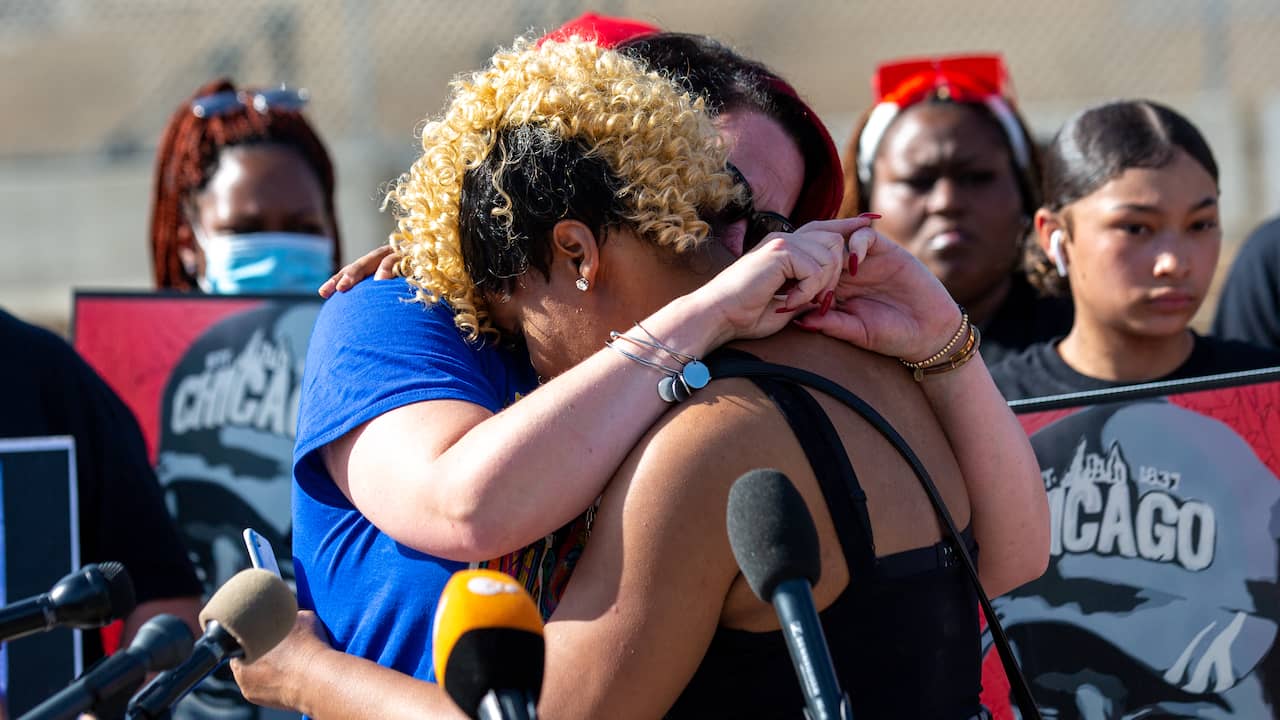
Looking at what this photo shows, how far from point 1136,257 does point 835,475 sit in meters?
2.06

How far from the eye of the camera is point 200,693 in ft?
13.5

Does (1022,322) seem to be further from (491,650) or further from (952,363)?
→ (491,650)

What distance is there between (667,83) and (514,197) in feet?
1.02

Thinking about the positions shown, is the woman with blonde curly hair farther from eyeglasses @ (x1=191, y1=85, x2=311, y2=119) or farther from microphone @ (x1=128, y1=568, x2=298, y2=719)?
eyeglasses @ (x1=191, y1=85, x2=311, y2=119)

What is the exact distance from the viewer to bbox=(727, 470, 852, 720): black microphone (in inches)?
58.9

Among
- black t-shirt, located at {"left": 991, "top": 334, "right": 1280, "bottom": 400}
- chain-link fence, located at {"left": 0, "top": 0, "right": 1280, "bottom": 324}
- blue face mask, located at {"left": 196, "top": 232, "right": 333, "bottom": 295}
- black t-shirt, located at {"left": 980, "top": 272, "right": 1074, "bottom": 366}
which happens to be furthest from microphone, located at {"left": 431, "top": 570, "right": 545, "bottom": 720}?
chain-link fence, located at {"left": 0, "top": 0, "right": 1280, "bottom": 324}

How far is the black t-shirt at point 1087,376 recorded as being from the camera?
145 inches

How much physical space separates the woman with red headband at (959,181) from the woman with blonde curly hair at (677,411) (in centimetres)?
228

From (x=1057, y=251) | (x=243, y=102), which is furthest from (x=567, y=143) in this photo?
(x=243, y=102)

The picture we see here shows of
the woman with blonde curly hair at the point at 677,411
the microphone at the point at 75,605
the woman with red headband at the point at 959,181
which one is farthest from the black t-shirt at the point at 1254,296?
the microphone at the point at 75,605

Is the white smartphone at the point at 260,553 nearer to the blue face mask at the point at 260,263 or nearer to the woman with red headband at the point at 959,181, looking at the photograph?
the blue face mask at the point at 260,263

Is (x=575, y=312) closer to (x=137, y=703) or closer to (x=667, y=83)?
(x=667, y=83)

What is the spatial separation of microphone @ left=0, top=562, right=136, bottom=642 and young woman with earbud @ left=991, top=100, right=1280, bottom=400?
2.57 m

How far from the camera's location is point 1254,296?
4.79 meters
